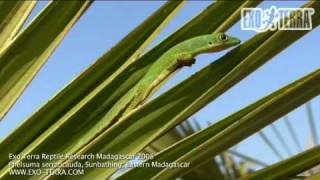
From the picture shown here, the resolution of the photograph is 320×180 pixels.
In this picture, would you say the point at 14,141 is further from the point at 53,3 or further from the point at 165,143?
the point at 165,143

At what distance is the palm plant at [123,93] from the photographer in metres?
0.74

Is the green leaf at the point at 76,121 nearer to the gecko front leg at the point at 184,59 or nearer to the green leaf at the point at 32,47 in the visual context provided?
the green leaf at the point at 32,47

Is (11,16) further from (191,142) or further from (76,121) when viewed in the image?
(191,142)

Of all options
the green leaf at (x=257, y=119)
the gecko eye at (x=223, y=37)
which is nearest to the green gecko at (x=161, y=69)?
the gecko eye at (x=223, y=37)

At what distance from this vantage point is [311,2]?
0.71 m

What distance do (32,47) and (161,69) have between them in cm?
24

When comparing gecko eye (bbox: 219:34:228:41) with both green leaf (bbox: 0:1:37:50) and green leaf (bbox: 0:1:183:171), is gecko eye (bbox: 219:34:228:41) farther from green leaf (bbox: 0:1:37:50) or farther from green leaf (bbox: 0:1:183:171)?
green leaf (bbox: 0:1:37:50)

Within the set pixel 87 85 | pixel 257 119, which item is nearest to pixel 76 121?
pixel 87 85

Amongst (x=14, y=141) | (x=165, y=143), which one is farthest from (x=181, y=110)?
(x=165, y=143)

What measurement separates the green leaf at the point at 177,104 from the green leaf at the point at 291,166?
0.17 metres

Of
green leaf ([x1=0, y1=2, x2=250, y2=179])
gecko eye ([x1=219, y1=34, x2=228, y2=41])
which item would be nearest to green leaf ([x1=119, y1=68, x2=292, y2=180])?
green leaf ([x1=0, y1=2, x2=250, y2=179])

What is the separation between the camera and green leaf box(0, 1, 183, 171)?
0.77 metres

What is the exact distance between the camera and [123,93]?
800 millimetres

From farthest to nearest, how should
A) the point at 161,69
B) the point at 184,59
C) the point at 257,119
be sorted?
1. the point at 184,59
2. the point at 161,69
3. the point at 257,119
